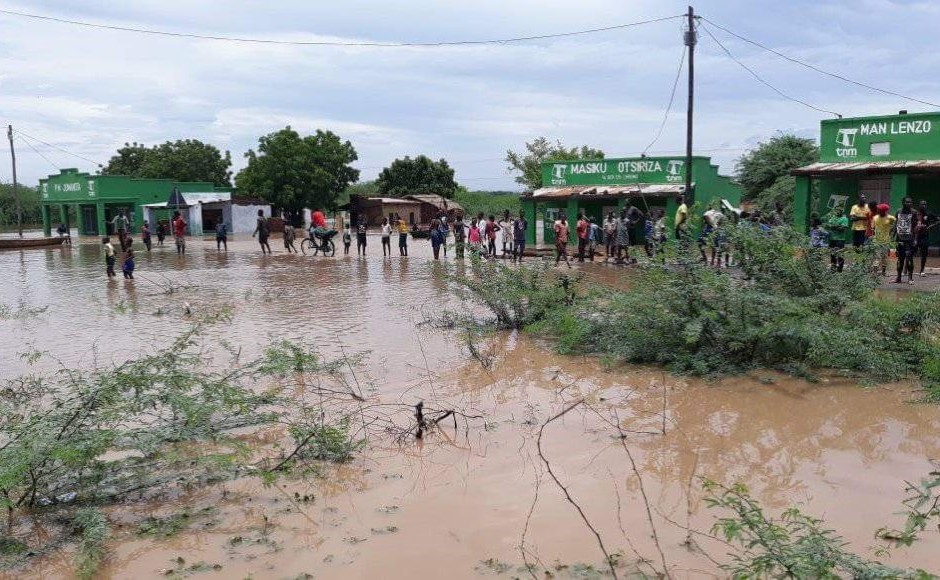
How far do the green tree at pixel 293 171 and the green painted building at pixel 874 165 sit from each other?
3210cm

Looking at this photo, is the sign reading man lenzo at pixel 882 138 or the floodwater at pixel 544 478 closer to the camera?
the floodwater at pixel 544 478

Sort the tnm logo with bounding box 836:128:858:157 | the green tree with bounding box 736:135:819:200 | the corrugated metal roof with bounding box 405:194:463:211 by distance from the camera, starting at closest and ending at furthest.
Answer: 1. the tnm logo with bounding box 836:128:858:157
2. the green tree with bounding box 736:135:819:200
3. the corrugated metal roof with bounding box 405:194:463:211

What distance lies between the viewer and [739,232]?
8.54m

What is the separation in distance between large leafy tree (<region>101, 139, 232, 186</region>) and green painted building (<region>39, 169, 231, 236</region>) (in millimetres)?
9979

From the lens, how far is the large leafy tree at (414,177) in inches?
2163

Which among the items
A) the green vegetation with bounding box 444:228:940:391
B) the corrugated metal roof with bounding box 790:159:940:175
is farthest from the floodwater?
the corrugated metal roof with bounding box 790:159:940:175

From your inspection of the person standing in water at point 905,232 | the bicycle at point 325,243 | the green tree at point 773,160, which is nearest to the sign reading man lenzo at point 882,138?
the person standing in water at point 905,232

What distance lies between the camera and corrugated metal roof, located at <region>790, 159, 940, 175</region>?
1877 centimetres

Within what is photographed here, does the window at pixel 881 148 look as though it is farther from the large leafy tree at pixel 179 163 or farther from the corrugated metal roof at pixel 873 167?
the large leafy tree at pixel 179 163

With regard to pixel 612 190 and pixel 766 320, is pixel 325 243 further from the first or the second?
pixel 766 320

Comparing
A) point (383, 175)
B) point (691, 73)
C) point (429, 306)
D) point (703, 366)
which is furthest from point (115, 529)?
point (383, 175)

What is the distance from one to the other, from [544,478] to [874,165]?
18.4 meters

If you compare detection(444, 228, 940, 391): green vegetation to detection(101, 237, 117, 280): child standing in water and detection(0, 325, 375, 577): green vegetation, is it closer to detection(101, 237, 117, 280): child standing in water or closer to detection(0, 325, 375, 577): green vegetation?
detection(0, 325, 375, 577): green vegetation

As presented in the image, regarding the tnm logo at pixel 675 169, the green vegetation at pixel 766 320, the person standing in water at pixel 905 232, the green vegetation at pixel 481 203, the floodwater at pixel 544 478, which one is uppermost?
the tnm logo at pixel 675 169
